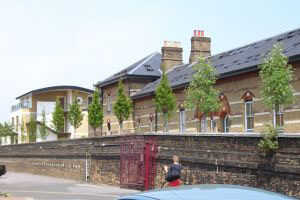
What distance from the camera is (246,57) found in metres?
32.8

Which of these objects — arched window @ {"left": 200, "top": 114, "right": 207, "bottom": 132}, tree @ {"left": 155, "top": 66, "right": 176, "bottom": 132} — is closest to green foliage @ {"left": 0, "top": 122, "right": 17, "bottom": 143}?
tree @ {"left": 155, "top": 66, "right": 176, "bottom": 132}

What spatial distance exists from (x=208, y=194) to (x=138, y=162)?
76.7ft

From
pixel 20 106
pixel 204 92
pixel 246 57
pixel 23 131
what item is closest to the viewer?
pixel 204 92

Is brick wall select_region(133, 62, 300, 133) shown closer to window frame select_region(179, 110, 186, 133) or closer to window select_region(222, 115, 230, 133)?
window select_region(222, 115, 230, 133)

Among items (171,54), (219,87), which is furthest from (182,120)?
(171,54)

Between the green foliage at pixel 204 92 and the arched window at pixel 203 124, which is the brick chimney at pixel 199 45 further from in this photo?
the green foliage at pixel 204 92

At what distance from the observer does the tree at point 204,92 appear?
98.5ft

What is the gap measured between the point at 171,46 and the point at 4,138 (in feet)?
161

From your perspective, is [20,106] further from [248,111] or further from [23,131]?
[248,111]

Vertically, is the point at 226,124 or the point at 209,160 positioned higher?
the point at 226,124

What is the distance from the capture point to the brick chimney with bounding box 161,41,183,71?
4784 cm

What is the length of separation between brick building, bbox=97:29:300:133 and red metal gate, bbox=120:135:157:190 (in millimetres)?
5889

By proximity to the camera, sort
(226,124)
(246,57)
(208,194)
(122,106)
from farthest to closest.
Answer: (122,106), (226,124), (246,57), (208,194)

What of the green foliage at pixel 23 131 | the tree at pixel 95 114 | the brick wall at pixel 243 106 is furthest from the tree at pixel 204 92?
the green foliage at pixel 23 131
